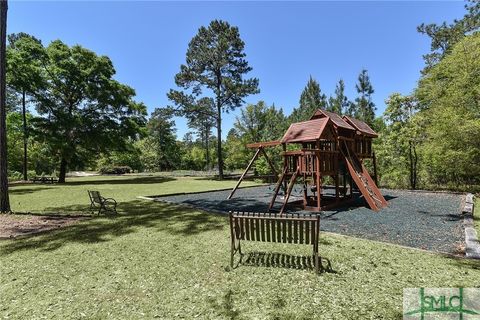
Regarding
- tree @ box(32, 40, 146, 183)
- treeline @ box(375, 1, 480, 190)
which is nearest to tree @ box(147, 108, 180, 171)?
tree @ box(32, 40, 146, 183)

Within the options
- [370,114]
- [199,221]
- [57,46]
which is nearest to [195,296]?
[199,221]

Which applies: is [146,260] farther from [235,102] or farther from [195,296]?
[235,102]

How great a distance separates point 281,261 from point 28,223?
8.67 m

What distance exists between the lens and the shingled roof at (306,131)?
1142 cm

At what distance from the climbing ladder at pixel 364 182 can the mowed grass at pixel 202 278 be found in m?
5.07

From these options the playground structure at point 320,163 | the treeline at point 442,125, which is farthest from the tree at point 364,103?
the playground structure at point 320,163

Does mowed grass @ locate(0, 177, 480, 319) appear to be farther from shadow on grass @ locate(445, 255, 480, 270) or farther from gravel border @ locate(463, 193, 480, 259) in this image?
gravel border @ locate(463, 193, 480, 259)

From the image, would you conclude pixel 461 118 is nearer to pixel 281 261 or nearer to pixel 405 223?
pixel 405 223

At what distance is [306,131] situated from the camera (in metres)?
12.0

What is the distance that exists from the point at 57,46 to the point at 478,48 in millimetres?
34807

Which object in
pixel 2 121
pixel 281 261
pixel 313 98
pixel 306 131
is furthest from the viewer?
pixel 313 98

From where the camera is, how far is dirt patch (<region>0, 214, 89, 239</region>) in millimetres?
8055

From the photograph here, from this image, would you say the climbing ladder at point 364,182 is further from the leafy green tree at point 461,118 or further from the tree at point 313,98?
the tree at point 313,98

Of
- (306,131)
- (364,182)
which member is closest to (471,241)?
(364,182)
